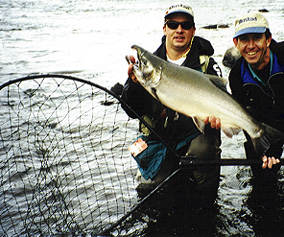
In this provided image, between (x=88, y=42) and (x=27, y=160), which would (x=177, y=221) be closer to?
(x=27, y=160)

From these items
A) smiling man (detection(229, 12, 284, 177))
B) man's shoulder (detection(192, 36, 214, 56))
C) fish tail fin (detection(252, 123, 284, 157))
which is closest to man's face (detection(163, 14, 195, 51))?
man's shoulder (detection(192, 36, 214, 56))

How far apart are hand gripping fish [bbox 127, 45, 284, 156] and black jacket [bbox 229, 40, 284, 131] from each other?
0.43 metres

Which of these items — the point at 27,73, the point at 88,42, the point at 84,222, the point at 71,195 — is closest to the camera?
the point at 84,222

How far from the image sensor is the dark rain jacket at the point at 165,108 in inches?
143

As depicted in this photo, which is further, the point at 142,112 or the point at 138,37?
the point at 138,37

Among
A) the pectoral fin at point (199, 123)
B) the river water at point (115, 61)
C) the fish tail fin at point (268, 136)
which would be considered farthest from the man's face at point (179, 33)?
Answer: the river water at point (115, 61)

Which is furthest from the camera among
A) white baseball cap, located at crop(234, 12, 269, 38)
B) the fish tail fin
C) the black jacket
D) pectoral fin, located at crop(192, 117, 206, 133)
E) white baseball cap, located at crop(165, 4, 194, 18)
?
white baseball cap, located at crop(165, 4, 194, 18)

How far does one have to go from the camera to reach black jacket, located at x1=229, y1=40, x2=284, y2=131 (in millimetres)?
3395

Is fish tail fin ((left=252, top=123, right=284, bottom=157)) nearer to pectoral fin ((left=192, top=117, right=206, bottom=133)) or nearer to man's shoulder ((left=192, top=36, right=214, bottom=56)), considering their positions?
pectoral fin ((left=192, top=117, right=206, bottom=133))

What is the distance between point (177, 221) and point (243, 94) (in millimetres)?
1566

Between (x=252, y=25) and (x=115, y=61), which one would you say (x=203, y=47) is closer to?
(x=252, y=25)

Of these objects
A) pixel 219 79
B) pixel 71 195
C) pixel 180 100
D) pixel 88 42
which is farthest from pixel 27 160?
pixel 88 42

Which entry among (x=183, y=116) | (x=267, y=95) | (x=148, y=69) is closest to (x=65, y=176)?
(x=183, y=116)

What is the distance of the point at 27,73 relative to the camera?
9.05 m
